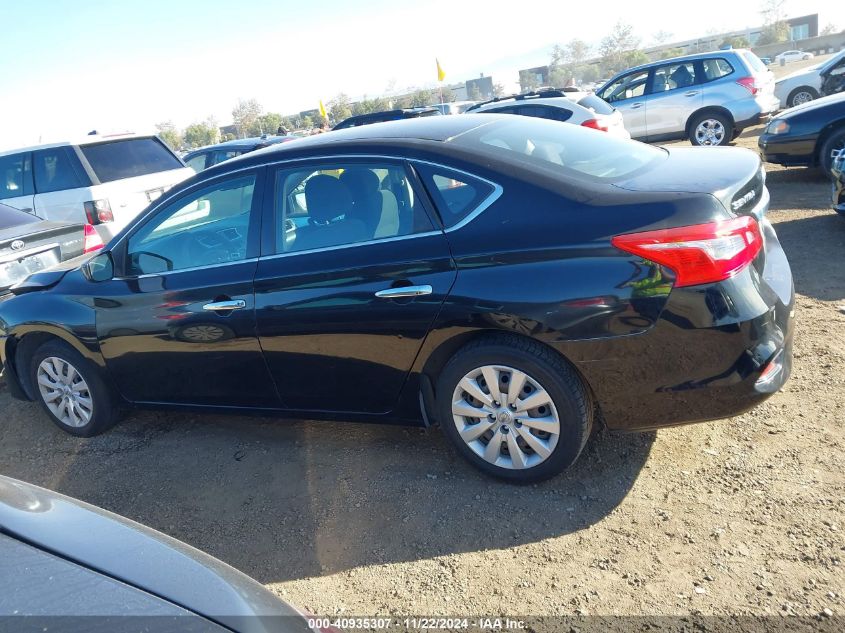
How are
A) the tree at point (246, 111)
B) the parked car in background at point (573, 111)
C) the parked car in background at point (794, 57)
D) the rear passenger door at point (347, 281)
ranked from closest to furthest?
1. the rear passenger door at point (347, 281)
2. the parked car in background at point (573, 111)
3. the parked car in background at point (794, 57)
4. the tree at point (246, 111)

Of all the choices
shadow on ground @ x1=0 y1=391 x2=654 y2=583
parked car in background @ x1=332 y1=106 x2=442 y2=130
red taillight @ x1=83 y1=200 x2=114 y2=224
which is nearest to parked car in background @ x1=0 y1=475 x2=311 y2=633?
shadow on ground @ x1=0 y1=391 x2=654 y2=583

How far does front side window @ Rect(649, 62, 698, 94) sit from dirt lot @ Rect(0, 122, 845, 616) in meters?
9.98

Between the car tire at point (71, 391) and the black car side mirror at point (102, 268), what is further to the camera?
the car tire at point (71, 391)

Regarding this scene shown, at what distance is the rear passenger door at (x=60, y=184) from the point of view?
26.1 feet

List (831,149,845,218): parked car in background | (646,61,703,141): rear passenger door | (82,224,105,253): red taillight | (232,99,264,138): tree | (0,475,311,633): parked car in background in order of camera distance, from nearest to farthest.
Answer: (0,475,311,633): parked car in background, (831,149,845,218): parked car in background, (82,224,105,253): red taillight, (646,61,703,141): rear passenger door, (232,99,264,138): tree

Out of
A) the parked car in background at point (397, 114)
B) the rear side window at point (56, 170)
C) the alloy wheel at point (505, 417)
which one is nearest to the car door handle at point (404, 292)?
the alloy wheel at point (505, 417)

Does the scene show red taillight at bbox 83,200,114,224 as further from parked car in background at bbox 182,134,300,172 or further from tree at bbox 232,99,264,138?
tree at bbox 232,99,264,138

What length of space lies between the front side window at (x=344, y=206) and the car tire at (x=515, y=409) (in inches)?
26.8

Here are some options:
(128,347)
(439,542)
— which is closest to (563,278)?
(439,542)

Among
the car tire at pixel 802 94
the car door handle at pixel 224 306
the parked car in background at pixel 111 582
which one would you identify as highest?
the car door handle at pixel 224 306

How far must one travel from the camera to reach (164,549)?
1.91 m

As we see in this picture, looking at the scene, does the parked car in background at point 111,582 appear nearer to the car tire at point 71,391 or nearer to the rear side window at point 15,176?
the car tire at point 71,391

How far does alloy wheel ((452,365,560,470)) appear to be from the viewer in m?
3.05

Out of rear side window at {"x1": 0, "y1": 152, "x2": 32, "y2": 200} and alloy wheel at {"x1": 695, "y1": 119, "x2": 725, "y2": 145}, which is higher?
rear side window at {"x1": 0, "y1": 152, "x2": 32, "y2": 200}
